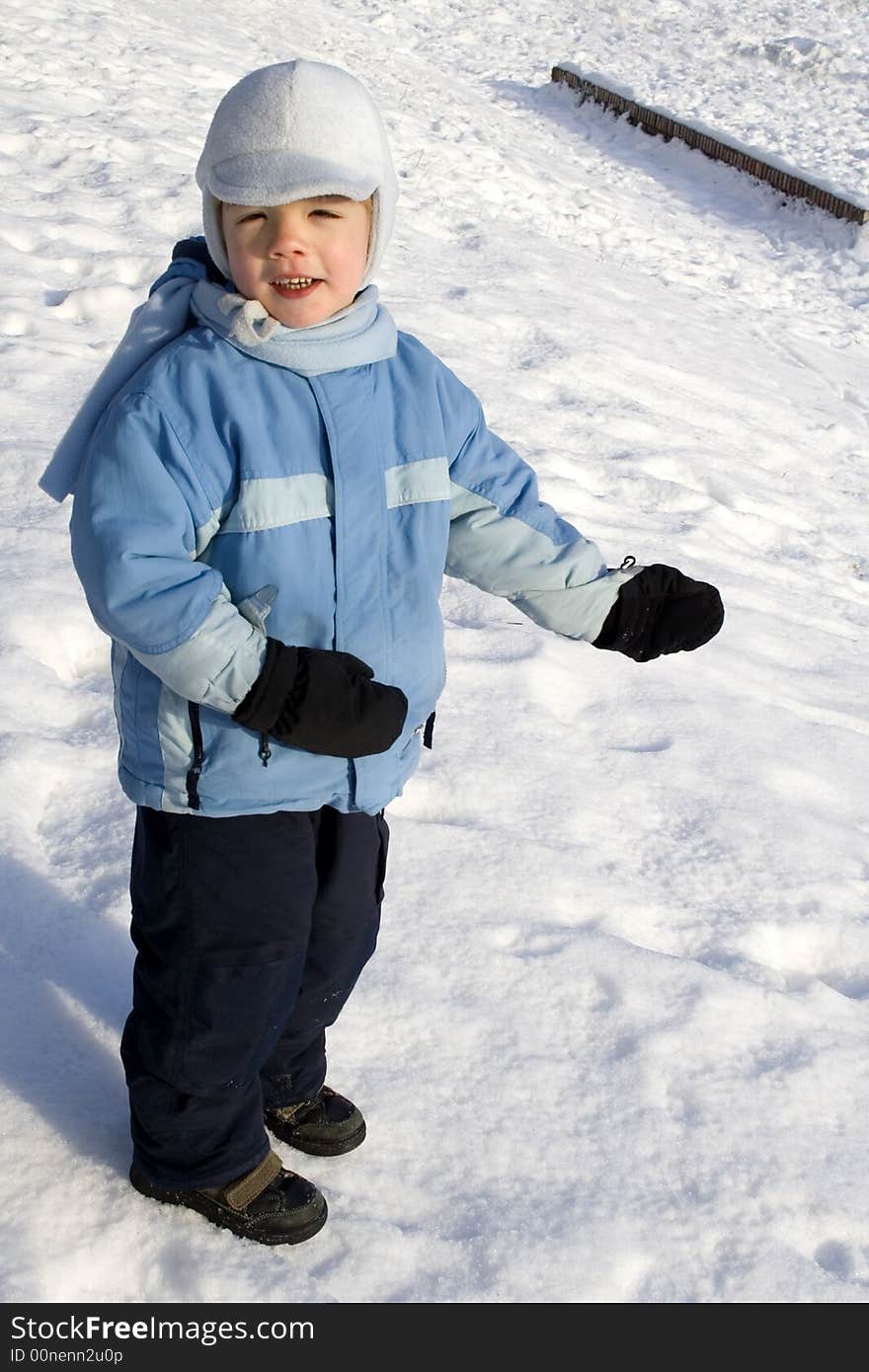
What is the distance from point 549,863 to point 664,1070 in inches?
23.5

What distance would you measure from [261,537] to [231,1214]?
1.02m

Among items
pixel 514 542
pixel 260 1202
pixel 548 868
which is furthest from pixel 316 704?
pixel 548 868

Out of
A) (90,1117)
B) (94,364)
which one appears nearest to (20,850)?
(90,1117)

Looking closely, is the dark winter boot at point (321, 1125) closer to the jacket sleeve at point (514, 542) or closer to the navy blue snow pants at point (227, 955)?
the navy blue snow pants at point (227, 955)

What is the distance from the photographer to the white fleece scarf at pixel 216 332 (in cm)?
182

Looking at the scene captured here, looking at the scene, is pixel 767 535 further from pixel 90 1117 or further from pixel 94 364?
pixel 90 1117

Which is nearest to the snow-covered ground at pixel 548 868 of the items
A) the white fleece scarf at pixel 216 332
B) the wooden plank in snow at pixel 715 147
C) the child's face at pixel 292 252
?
the white fleece scarf at pixel 216 332

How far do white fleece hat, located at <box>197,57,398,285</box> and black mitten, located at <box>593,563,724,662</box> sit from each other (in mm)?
709

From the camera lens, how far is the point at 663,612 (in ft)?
7.20

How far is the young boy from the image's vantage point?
176 centimetres

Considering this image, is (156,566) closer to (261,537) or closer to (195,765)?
(261,537)

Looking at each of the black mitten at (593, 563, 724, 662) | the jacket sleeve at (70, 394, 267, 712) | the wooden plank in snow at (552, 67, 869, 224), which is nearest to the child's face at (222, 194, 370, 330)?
the jacket sleeve at (70, 394, 267, 712)

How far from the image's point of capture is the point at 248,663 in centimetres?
175

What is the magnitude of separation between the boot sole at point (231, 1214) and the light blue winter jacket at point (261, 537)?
2.11 ft
